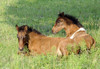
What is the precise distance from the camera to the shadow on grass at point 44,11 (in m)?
13.6

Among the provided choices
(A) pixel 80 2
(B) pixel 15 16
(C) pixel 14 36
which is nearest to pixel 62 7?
(A) pixel 80 2

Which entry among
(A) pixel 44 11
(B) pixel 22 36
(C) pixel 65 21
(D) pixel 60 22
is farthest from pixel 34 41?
(A) pixel 44 11

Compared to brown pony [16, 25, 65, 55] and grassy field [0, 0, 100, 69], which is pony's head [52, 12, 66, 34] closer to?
grassy field [0, 0, 100, 69]

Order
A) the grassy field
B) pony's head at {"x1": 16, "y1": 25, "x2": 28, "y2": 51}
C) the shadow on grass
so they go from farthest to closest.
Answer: the shadow on grass → pony's head at {"x1": 16, "y1": 25, "x2": 28, "y2": 51} → the grassy field

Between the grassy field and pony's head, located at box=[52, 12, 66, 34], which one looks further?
pony's head, located at box=[52, 12, 66, 34]

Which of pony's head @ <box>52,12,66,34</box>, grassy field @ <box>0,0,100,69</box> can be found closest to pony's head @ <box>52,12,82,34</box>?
pony's head @ <box>52,12,66,34</box>

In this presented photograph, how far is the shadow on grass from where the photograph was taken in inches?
536

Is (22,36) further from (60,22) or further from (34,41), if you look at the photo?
(60,22)

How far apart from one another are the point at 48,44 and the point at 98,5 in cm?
950

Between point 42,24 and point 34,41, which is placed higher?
point 34,41

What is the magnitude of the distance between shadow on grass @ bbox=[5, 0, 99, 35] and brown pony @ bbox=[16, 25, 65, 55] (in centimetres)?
268

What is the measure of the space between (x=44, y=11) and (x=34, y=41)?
7.47m

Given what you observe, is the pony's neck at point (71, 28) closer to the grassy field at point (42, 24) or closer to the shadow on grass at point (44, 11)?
the grassy field at point (42, 24)

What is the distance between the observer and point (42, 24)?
13367 mm
